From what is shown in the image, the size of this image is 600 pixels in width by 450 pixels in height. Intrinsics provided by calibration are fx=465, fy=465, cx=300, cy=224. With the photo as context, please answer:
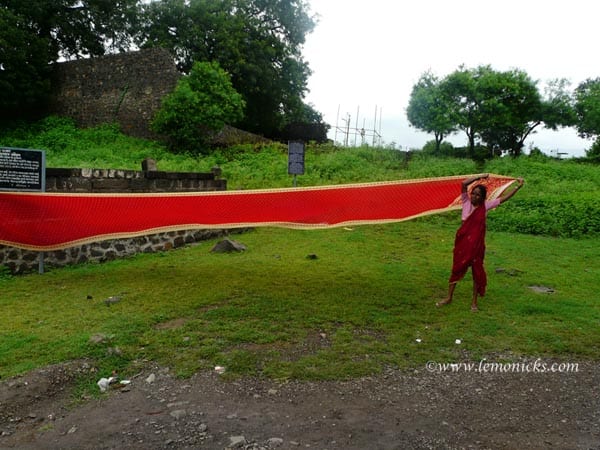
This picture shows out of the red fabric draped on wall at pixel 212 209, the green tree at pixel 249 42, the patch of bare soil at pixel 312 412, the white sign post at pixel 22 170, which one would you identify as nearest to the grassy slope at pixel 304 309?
the patch of bare soil at pixel 312 412

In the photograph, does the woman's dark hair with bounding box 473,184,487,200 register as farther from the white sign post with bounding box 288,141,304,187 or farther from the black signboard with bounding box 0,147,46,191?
the white sign post with bounding box 288,141,304,187

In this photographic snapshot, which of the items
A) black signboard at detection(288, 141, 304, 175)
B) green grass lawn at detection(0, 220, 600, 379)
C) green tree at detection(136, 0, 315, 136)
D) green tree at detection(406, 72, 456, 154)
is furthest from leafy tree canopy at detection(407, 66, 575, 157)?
green grass lawn at detection(0, 220, 600, 379)

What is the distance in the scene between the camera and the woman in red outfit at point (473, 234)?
187 inches

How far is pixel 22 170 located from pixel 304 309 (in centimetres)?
410

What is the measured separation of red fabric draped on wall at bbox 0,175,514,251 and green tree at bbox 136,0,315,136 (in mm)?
15060

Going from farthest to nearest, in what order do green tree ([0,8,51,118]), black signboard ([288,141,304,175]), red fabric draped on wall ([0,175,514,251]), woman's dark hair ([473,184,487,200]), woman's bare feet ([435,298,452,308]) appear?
green tree ([0,8,51,118])
black signboard ([288,141,304,175])
red fabric draped on wall ([0,175,514,251])
woman's bare feet ([435,298,452,308])
woman's dark hair ([473,184,487,200])

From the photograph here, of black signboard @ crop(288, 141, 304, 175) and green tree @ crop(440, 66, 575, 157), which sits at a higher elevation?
green tree @ crop(440, 66, 575, 157)

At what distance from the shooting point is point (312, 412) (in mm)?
2912

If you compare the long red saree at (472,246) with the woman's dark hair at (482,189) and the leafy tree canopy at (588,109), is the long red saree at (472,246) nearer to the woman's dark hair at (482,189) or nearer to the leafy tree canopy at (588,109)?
the woman's dark hair at (482,189)

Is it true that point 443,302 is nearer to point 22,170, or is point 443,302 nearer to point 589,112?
point 22,170

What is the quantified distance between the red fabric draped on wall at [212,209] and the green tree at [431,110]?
13.7m

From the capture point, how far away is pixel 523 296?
17.7 feet

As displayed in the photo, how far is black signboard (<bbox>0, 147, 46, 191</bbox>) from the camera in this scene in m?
5.84

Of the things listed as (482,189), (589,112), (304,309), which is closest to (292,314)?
(304,309)
